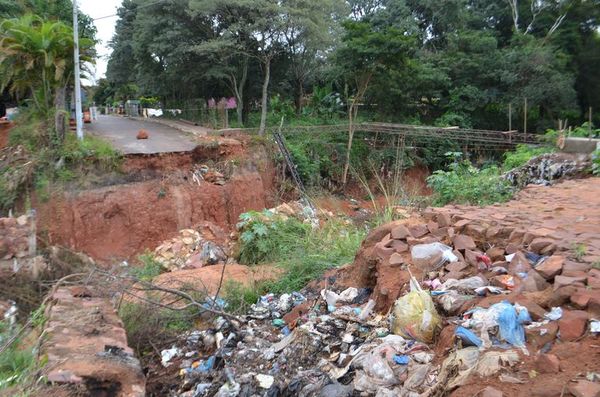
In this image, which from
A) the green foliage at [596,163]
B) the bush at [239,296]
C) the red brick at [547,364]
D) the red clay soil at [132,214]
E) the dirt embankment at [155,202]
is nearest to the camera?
the red brick at [547,364]

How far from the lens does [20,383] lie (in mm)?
2871

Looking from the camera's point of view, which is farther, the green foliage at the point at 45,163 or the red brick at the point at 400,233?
the green foliage at the point at 45,163

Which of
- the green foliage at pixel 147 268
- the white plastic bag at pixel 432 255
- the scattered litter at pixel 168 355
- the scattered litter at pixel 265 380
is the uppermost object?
the white plastic bag at pixel 432 255

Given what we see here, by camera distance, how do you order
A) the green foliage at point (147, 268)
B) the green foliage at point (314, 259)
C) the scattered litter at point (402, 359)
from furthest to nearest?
1. the green foliage at point (147, 268)
2. the green foliage at point (314, 259)
3. the scattered litter at point (402, 359)

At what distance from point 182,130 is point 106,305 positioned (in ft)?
45.9

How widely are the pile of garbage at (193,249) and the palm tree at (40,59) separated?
4.12 meters

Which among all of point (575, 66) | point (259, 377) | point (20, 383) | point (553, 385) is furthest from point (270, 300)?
point (575, 66)

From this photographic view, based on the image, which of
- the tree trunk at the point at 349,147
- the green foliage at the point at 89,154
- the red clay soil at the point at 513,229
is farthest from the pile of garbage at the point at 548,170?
the tree trunk at the point at 349,147

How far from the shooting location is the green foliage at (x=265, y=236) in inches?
353

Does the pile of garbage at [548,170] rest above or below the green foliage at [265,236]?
above

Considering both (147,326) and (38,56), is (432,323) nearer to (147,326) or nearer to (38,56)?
(147,326)

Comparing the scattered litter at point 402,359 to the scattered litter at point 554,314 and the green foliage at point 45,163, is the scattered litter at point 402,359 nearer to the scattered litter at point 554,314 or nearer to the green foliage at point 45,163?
the scattered litter at point 554,314

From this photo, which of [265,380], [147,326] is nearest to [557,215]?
[265,380]

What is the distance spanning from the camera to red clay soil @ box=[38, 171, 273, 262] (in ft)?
37.8
